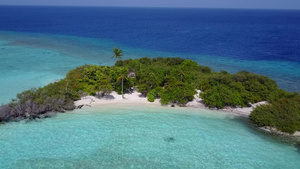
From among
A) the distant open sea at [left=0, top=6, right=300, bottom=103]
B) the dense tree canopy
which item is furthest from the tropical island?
the distant open sea at [left=0, top=6, right=300, bottom=103]

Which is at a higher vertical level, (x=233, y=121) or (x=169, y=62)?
(x=169, y=62)

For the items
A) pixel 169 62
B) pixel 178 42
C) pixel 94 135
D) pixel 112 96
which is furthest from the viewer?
pixel 178 42

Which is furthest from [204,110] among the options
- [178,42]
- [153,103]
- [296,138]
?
[178,42]

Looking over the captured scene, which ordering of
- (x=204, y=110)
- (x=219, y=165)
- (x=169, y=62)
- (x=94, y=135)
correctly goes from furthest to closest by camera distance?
(x=169, y=62)
(x=204, y=110)
(x=94, y=135)
(x=219, y=165)

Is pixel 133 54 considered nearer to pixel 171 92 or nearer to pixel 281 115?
pixel 171 92

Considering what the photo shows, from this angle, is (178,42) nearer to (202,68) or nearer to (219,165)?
(202,68)

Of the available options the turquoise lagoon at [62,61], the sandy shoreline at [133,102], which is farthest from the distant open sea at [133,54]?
the sandy shoreline at [133,102]

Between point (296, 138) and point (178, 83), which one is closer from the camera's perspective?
point (296, 138)

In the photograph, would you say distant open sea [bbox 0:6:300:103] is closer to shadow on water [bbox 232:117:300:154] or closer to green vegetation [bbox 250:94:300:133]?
green vegetation [bbox 250:94:300:133]
